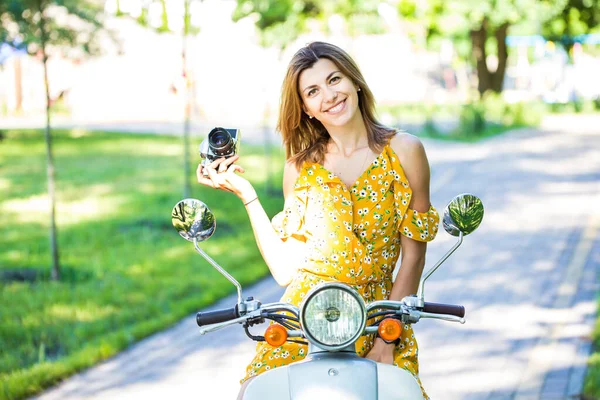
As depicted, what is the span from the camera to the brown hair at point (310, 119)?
2.96 m

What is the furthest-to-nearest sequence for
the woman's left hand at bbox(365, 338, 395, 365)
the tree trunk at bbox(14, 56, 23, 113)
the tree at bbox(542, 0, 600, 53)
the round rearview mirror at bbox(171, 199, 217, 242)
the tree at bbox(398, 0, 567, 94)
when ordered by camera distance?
the tree at bbox(542, 0, 600, 53)
the tree trunk at bbox(14, 56, 23, 113)
the tree at bbox(398, 0, 567, 94)
the woman's left hand at bbox(365, 338, 395, 365)
the round rearview mirror at bbox(171, 199, 217, 242)

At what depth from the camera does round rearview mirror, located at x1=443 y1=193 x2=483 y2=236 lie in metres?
2.62

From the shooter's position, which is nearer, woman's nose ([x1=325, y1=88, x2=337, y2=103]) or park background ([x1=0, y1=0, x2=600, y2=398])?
woman's nose ([x1=325, y1=88, x2=337, y2=103])

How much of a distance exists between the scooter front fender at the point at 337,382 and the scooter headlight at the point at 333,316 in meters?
0.06

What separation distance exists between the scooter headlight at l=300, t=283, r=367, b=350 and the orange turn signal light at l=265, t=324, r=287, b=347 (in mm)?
226

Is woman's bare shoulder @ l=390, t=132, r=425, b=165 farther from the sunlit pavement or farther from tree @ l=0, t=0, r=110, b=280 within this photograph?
tree @ l=0, t=0, r=110, b=280

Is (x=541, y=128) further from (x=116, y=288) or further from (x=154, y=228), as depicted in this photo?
(x=116, y=288)

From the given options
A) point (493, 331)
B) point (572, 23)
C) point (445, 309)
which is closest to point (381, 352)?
point (445, 309)

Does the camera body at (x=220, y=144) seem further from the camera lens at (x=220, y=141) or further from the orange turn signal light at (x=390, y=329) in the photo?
the orange turn signal light at (x=390, y=329)

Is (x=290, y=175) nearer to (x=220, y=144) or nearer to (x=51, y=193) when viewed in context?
(x=220, y=144)

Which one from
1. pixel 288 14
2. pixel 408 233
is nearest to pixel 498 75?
pixel 288 14

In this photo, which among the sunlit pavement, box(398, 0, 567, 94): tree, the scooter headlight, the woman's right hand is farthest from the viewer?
box(398, 0, 567, 94): tree

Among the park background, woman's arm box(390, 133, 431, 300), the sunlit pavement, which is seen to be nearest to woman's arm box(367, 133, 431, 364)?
woman's arm box(390, 133, 431, 300)

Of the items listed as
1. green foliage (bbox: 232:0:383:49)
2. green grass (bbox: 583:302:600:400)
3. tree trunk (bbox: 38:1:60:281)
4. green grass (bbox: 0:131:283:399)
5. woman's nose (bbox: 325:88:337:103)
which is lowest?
green grass (bbox: 0:131:283:399)
